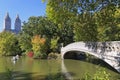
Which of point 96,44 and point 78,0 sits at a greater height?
point 78,0

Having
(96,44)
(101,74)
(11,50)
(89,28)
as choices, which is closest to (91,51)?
(96,44)

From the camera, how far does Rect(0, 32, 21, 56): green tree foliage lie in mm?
50625

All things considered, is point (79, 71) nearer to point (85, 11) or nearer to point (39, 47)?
point (85, 11)

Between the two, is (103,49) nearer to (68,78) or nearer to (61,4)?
(68,78)

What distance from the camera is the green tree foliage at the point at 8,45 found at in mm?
50625

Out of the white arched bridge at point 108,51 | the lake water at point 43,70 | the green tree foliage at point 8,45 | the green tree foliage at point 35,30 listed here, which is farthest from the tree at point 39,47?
the white arched bridge at point 108,51

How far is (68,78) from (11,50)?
33.0m

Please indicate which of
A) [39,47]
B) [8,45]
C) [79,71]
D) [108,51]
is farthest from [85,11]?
[8,45]

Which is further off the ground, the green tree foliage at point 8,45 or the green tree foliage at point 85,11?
the green tree foliage at point 85,11

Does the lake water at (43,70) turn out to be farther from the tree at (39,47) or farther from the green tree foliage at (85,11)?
the tree at (39,47)

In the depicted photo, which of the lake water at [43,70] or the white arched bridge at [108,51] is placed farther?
the lake water at [43,70]

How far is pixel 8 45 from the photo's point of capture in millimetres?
51281

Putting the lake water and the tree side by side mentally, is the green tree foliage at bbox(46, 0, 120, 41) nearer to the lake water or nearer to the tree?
the lake water

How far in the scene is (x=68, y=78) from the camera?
68.0 feet
